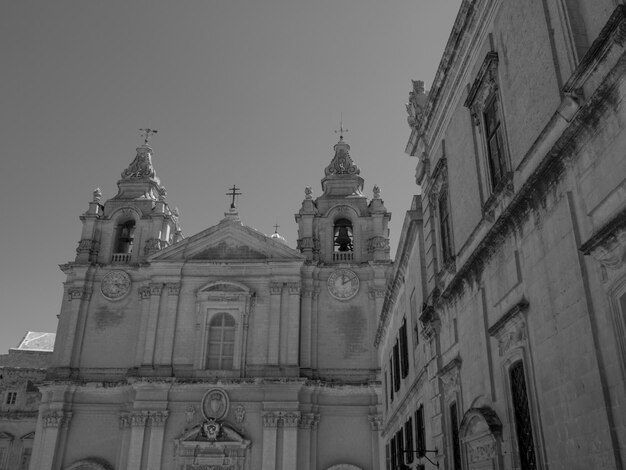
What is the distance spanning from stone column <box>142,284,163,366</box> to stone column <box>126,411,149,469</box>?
2366mm

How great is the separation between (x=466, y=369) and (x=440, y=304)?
6.00 feet

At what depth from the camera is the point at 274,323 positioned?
98.5 feet

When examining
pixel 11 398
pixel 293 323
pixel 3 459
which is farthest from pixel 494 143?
pixel 11 398

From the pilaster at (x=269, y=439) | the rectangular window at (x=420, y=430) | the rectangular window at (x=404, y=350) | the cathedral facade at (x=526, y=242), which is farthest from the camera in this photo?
the pilaster at (x=269, y=439)

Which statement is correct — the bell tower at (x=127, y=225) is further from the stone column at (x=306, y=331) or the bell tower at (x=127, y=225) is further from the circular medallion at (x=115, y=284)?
the stone column at (x=306, y=331)

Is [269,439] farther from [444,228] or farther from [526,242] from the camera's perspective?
[526,242]

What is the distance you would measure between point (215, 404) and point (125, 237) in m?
11.0

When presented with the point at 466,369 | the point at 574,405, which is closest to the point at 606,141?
the point at 574,405

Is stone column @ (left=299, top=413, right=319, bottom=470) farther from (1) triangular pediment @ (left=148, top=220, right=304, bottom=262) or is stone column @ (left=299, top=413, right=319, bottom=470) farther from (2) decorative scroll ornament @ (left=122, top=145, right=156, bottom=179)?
(2) decorative scroll ornament @ (left=122, top=145, right=156, bottom=179)

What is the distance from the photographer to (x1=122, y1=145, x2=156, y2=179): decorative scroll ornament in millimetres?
36531

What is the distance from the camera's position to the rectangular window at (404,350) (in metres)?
17.5

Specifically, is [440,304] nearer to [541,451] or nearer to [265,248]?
[541,451]

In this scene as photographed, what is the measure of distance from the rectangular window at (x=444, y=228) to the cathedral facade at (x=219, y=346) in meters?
16.8

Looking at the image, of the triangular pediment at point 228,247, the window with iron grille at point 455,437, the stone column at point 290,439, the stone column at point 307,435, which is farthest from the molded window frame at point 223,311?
the window with iron grille at point 455,437
